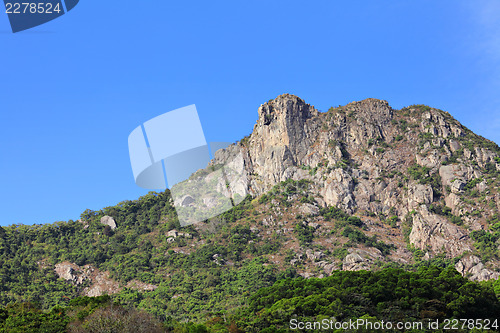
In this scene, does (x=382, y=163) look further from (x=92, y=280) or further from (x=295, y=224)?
(x=92, y=280)

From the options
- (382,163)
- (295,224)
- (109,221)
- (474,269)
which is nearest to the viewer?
(474,269)

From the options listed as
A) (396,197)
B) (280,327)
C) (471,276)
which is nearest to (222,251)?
(396,197)

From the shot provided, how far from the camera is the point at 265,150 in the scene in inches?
3967

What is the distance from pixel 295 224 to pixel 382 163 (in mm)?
17441

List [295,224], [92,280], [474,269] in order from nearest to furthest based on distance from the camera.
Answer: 1. [474,269]
2. [92,280]
3. [295,224]

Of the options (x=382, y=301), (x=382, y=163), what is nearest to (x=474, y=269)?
(x=382, y=163)

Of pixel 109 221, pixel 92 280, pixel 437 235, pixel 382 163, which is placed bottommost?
pixel 437 235

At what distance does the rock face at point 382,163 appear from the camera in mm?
83438

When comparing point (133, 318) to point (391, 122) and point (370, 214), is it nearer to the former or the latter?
point (370, 214)

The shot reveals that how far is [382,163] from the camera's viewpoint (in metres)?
95.3

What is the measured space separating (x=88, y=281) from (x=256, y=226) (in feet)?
81.6

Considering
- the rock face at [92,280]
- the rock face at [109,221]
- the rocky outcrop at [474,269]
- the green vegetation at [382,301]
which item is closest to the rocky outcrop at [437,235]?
the rocky outcrop at [474,269]

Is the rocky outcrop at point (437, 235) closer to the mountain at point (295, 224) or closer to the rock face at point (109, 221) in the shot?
the mountain at point (295, 224)

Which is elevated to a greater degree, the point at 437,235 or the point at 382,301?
the point at 437,235
